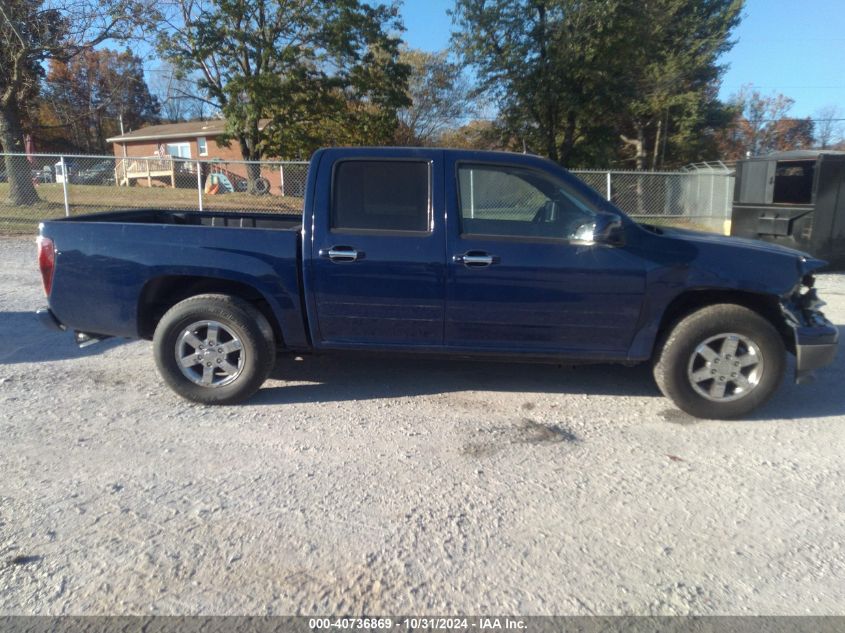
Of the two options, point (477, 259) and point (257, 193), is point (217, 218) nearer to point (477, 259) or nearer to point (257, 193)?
point (477, 259)

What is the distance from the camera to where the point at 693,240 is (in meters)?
4.25

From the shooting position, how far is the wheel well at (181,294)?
448 centimetres

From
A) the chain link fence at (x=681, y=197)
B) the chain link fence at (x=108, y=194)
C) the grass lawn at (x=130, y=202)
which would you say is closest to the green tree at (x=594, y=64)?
the chain link fence at (x=681, y=197)

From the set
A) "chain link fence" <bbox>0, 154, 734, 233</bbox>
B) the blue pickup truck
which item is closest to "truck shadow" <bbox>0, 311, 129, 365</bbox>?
the blue pickup truck

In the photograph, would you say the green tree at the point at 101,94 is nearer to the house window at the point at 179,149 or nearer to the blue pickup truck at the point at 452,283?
the house window at the point at 179,149

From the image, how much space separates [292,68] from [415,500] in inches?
899

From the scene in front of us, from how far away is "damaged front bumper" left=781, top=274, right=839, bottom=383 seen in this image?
407 cm

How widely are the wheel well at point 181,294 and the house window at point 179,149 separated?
42.1 metres

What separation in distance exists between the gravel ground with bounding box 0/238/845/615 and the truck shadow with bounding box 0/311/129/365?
Answer: 553 mm

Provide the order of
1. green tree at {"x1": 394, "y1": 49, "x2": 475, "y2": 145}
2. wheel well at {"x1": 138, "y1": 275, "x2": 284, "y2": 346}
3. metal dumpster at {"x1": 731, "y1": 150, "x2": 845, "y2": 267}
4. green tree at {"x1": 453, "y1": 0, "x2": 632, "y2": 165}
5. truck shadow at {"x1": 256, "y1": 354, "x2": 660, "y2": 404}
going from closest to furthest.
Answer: wheel well at {"x1": 138, "y1": 275, "x2": 284, "y2": 346} < truck shadow at {"x1": 256, "y1": 354, "x2": 660, "y2": 404} < metal dumpster at {"x1": 731, "y1": 150, "x2": 845, "y2": 267} < green tree at {"x1": 453, "y1": 0, "x2": 632, "y2": 165} < green tree at {"x1": 394, "y1": 49, "x2": 475, "y2": 145}

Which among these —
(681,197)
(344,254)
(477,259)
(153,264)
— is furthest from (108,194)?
(681,197)

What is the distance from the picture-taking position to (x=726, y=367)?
4176 millimetres

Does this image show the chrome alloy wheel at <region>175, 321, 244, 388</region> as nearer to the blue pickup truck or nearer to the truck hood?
the blue pickup truck

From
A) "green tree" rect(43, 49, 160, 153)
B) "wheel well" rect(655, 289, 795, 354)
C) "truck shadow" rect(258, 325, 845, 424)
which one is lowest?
"truck shadow" rect(258, 325, 845, 424)
